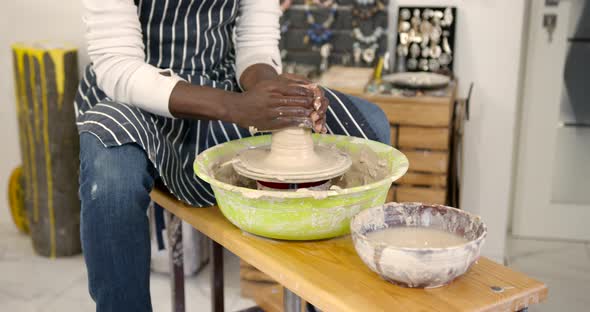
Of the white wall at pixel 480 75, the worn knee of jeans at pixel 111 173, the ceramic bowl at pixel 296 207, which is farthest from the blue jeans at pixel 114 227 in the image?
the white wall at pixel 480 75

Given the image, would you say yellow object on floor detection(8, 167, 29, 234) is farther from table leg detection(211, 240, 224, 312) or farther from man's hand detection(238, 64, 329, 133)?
man's hand detection(238, 64, 329, 133)

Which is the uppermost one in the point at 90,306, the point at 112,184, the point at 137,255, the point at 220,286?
the point at 112,184

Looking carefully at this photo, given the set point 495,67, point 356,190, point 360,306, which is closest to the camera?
point 360,306

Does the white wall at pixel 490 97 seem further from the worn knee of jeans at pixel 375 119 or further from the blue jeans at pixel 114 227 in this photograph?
the blue jeans at pixel 114 227

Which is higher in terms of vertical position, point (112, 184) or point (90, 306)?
point (112, 184)

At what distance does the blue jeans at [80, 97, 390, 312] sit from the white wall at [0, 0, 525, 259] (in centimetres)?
175

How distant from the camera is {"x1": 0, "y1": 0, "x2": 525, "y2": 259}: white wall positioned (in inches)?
105

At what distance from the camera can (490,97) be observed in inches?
107

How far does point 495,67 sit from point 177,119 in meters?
1.60

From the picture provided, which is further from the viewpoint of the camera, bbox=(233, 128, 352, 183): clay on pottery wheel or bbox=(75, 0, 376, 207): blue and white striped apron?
bbox=(75, 0, 376, 207): blue and white striped apron

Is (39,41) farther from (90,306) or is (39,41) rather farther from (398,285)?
(398,285)

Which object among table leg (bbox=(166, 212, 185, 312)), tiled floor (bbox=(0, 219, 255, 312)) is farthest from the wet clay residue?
tiled floor (bbox=(0, 219, 255, 312))

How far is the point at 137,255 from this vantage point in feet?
4.16

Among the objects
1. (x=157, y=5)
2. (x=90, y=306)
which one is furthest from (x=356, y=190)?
(x=90, y=306)
